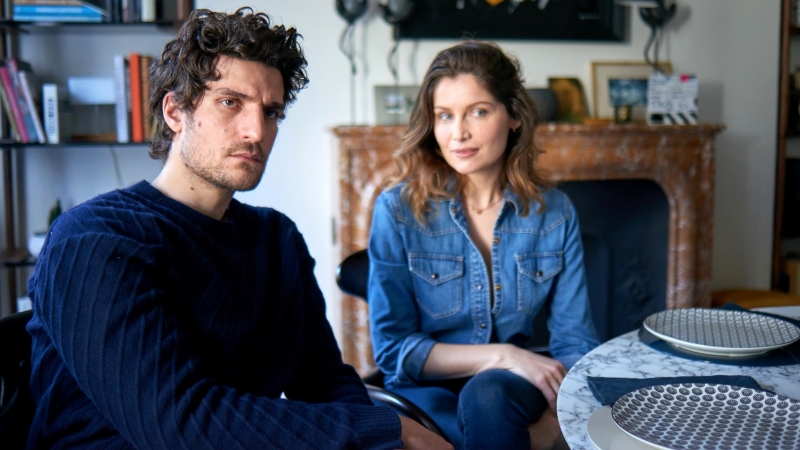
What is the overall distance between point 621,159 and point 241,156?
6.75 feet

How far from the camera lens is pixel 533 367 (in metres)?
1.41

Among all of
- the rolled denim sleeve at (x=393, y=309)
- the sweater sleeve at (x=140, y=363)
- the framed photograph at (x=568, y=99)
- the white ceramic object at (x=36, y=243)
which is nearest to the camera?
the sweater sleeve at (x=140, y=363)

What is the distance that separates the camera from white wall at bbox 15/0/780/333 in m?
2.78

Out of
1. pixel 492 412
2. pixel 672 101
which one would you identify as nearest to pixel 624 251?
pixel 672 101

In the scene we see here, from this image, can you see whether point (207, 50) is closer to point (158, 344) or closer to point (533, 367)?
point (158, 344)

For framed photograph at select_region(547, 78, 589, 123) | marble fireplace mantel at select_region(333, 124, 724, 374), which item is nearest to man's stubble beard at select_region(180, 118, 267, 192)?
marble fireplace mantel at select_region(333, 124, 724, 374)

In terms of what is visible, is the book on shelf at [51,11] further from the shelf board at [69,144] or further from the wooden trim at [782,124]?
the wooden trim at [782,124]

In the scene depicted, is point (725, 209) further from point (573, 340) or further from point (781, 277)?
point (573, 340)

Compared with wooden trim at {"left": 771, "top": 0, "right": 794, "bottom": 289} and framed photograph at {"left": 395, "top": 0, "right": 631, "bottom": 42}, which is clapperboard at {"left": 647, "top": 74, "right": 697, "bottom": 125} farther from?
wooden trim at {"left": 771, "top": 0, "right": 794, "bottom": 289}

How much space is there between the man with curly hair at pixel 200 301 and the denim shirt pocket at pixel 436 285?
0.30m

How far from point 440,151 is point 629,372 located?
2.69 feet

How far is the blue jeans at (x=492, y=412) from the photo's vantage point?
1.27 metres

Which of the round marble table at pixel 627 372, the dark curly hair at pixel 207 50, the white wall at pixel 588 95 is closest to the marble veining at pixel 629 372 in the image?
the round marble table at pixel 627 372

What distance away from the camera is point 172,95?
1.17 m
